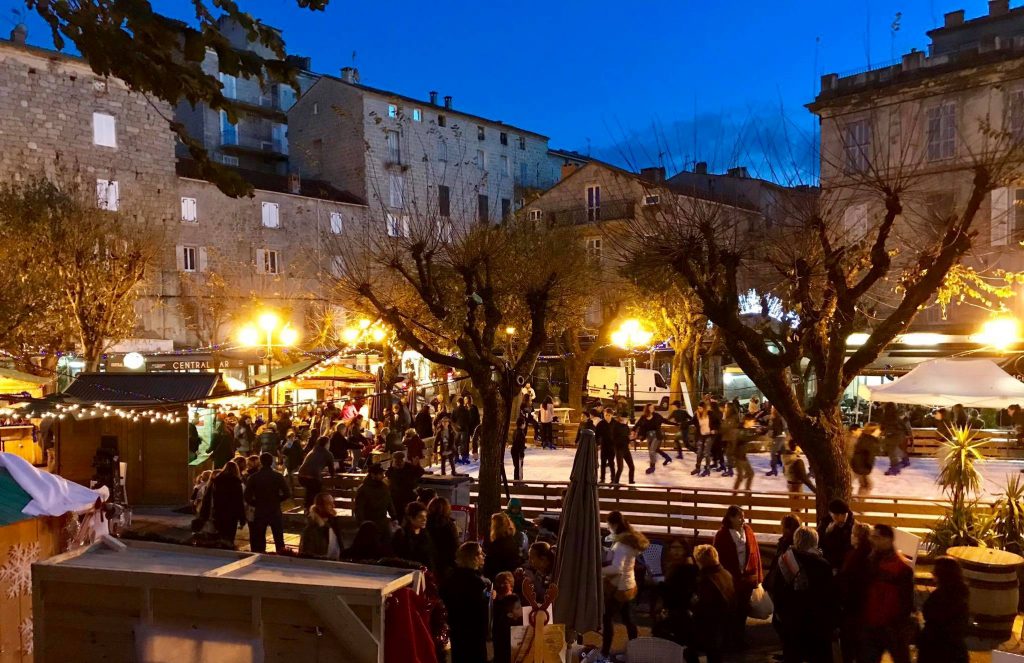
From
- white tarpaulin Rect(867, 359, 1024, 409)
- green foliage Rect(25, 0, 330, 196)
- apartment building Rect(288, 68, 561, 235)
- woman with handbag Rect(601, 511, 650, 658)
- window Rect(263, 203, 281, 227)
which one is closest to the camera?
green foliage Rect(25, 0, 330, 196)

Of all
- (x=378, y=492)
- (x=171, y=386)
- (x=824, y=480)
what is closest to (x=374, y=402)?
(x=171, y=386)

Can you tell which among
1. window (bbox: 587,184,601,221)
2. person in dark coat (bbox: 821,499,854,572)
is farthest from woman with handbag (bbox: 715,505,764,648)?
window (bbox: 587,184,601,221)

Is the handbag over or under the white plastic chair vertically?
under

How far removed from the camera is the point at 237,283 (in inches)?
1328

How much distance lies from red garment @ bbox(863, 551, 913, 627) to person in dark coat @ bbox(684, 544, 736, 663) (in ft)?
3.52

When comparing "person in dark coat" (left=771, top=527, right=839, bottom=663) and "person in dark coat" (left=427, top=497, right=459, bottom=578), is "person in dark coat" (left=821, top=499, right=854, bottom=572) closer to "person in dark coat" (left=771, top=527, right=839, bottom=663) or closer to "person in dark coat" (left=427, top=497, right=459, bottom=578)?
"person in dark coat" (left=771, top=527, right=839, bottom=663)

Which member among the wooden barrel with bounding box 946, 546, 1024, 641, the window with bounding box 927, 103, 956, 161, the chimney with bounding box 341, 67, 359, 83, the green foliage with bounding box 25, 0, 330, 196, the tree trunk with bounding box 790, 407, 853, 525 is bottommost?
the wooden barrel with bounding box 946, 546, 1024, 641

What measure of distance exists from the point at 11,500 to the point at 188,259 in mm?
28925

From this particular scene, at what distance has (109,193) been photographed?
30.8 metres

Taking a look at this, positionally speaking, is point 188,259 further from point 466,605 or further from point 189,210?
point 466,605

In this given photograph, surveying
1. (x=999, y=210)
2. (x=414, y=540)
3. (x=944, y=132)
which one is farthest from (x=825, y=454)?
(x=944, y=132)

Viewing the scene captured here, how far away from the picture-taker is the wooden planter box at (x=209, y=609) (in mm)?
4539

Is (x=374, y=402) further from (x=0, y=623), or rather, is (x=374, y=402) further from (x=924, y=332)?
(x=924, y=332)

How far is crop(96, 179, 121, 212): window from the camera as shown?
3028 cm
